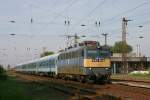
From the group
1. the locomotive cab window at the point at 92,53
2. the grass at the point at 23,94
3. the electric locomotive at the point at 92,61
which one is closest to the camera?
the grass at the point at 23,94

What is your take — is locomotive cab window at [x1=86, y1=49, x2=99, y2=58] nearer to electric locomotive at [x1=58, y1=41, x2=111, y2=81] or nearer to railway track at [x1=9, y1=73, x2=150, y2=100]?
electric locomotive at [x1=58, y1=41, x2=111, y2=81]

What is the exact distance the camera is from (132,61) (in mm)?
91188

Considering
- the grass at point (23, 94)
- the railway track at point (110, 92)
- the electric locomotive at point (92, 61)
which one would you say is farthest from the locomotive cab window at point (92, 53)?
the grass at point (23, 94)

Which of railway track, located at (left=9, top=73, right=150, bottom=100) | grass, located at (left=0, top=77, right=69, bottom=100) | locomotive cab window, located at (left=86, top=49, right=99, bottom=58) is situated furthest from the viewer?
locomotive cab window, located at (left=86, top=49, right=99, bottom=58)

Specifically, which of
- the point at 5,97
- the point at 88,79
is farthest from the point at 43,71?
the point at 5,97

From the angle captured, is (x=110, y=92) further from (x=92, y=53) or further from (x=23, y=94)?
(x=92, y=53)

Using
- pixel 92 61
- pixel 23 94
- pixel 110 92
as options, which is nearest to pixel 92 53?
pixel 92 61

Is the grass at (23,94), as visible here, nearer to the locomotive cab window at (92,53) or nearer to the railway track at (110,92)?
the railway track at (110,92)

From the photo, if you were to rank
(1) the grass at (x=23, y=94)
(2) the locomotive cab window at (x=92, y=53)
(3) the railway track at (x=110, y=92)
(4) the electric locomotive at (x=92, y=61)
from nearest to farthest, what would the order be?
(1) the grass at (x=23, y=94), (3) the railway track at (x=110, y=92), (4) the electric locomotive at (x=92, y=61), (2) the locomotive cab window at (x=92, y=53)

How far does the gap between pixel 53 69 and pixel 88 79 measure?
17766mm

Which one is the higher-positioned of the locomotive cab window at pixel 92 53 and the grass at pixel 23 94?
the locomotive cab window at pixel 92 53

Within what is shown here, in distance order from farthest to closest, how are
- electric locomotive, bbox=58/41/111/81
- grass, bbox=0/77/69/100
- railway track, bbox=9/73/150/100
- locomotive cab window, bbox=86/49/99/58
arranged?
locomotive cab window, bbox=86/49/99/58, electric locomotive, bbox=58/41/111/81, railway track, bbox=9/73/150/100, grass, bbox=0/77/69/100

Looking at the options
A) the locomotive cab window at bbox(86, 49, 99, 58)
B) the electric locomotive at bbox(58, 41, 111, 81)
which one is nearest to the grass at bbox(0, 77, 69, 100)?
the electric locomotive at bbox(58, 41, 111, 81)

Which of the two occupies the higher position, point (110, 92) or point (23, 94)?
point (23, 94)
